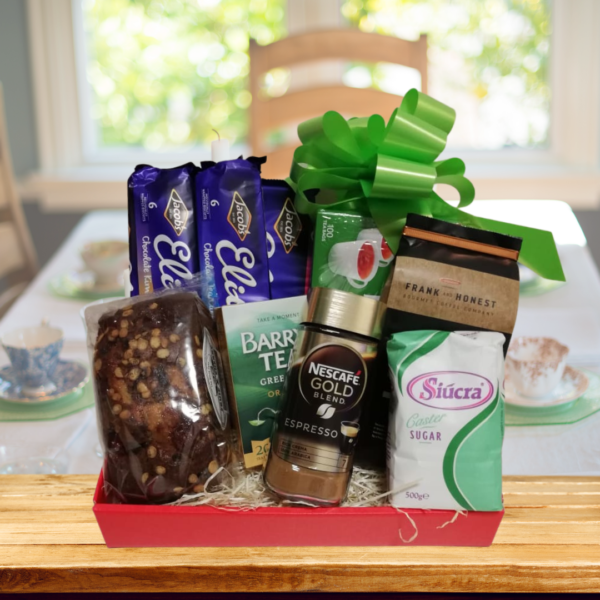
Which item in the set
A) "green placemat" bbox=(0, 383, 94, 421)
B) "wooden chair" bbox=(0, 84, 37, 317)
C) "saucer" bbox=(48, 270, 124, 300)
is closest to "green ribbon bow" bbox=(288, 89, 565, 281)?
"green placemat" bbox=(0, 383, 94, 421)

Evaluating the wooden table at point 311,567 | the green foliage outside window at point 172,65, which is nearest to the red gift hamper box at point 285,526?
the wooden table at point 311,567

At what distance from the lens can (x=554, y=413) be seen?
0.85 meters

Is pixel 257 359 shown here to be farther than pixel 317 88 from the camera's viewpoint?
No

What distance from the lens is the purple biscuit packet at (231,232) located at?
0.68 metres

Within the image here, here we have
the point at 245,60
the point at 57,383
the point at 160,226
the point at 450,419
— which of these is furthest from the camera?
the point at 245,60

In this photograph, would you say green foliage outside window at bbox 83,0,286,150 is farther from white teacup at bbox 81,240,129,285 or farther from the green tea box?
the green tea box

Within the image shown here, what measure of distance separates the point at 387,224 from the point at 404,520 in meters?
0.26

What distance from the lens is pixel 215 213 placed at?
681 mm

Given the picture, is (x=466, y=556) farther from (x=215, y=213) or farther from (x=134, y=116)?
(x=134, y=116)

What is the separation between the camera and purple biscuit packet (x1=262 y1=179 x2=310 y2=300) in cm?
71

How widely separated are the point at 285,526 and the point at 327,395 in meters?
0.11

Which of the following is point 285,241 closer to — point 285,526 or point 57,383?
point 285,526

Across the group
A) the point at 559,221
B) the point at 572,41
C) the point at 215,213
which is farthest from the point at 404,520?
the point at 572,41

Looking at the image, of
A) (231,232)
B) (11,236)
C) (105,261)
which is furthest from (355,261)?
(11,236)
